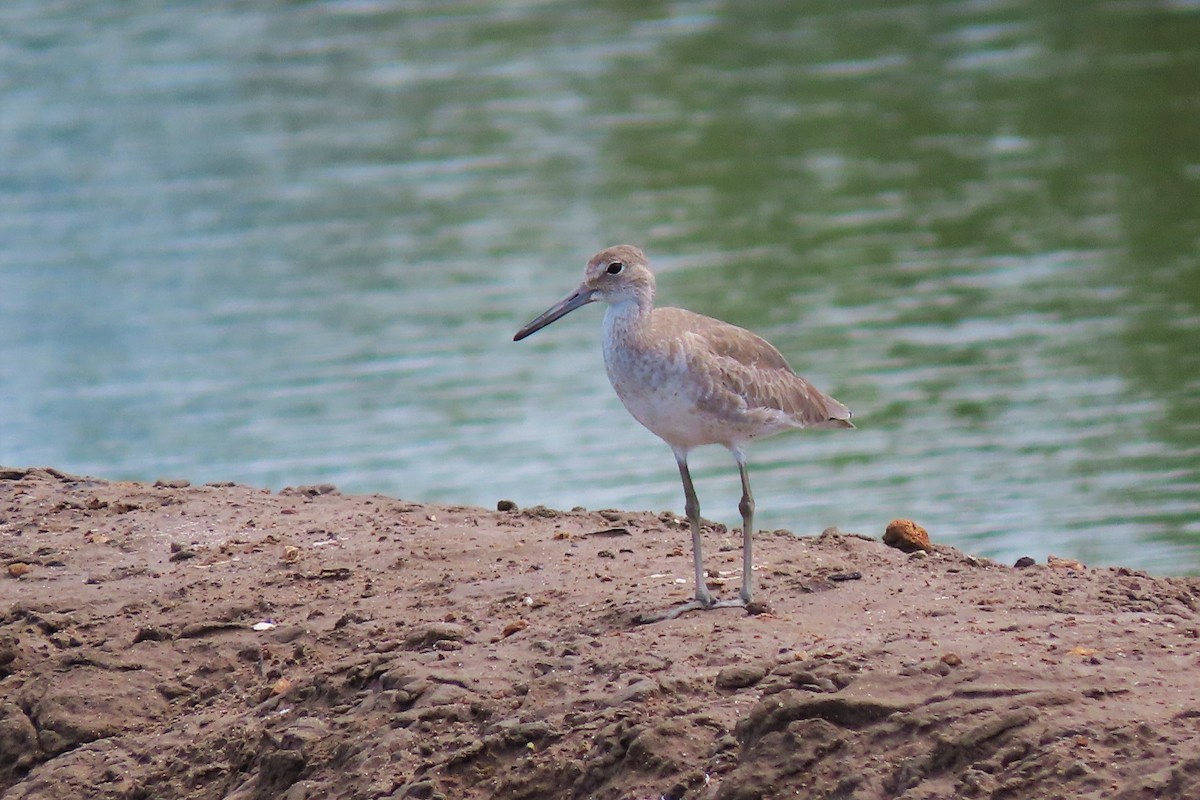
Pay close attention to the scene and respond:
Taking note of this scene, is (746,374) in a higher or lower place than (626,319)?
lower

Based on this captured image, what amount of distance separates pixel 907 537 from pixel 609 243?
33.1 ft

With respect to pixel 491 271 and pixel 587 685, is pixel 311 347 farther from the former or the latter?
pixel 587 685

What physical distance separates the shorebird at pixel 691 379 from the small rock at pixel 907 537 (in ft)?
2.20

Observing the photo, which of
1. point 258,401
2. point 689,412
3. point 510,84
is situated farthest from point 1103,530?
point 510,84

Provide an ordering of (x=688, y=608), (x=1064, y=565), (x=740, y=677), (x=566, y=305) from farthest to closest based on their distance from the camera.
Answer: (x=566, y=305), (x=1064, y=565), (x=688, y=608), (x=740, y=677)

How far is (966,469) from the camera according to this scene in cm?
1260

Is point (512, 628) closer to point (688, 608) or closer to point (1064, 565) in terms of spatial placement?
point (688, 608)

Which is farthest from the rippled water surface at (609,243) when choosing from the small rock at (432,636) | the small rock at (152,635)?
the small rock at (152,635)

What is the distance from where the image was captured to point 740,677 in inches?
247

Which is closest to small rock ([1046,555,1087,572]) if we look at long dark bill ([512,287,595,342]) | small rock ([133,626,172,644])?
long dark bill ([512,287,595,342])

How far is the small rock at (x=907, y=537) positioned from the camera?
805 cm

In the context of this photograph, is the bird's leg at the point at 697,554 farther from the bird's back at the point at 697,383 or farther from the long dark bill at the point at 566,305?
the long dark bill at the point at 566,305

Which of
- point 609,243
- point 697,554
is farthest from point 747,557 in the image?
point 609,243

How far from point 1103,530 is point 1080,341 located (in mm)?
3583
